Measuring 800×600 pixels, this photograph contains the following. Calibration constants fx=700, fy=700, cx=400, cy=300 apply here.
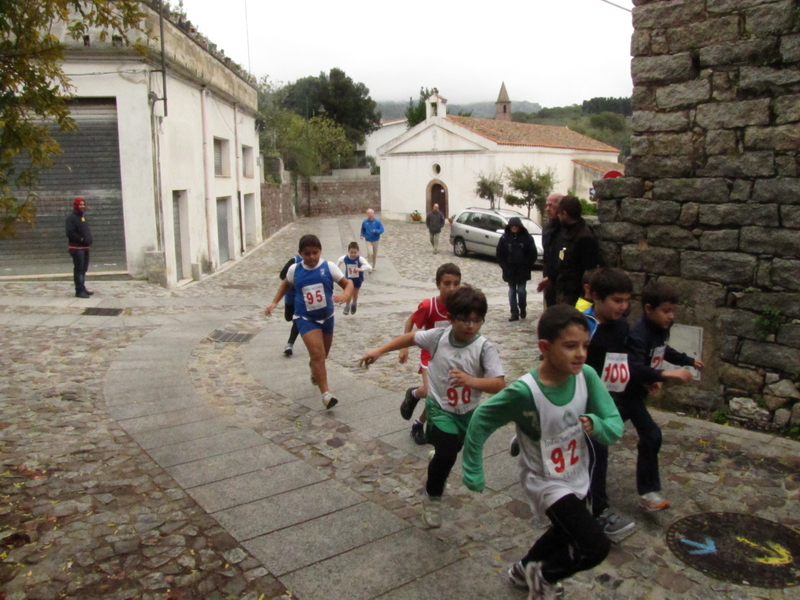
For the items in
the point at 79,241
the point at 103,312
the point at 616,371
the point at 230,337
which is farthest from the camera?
the point at 79,241

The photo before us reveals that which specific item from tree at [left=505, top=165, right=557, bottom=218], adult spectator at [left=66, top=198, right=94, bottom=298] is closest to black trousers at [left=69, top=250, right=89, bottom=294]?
adult spectator at [left=66, top=198, right=94, bottom=298]

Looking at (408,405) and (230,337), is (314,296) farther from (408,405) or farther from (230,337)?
(230,337)

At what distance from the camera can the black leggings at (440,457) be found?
4.04m

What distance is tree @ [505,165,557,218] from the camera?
33.5 m

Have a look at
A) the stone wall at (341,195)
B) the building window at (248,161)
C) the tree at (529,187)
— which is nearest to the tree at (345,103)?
the stone wall at (341,195)

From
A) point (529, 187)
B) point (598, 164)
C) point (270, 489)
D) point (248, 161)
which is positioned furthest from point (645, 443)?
point (598, 164)

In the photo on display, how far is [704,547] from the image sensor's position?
3.94m

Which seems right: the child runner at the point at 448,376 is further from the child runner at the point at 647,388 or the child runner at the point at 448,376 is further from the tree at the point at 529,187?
the tree at the point at 529,187

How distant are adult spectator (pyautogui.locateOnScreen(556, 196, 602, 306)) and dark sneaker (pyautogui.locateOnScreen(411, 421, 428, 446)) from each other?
199 centimetres

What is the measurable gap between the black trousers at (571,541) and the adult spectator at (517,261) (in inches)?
327

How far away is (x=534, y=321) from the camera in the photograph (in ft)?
37.9

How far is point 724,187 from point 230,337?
7.19 metres

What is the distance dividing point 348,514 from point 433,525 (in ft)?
1.98

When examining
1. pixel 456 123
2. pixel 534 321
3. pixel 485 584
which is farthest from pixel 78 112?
pixel 456 123
